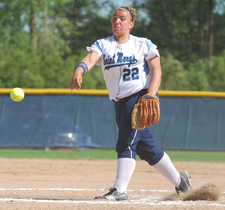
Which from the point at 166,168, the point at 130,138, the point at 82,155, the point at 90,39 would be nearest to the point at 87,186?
the point at 166,168

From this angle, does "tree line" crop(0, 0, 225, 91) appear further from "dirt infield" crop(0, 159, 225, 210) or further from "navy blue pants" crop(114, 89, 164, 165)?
"navy blue pants" crop(114, 89, 164, 165)

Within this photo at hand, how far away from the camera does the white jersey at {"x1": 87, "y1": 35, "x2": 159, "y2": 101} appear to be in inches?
175

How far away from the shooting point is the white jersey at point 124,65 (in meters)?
4.44

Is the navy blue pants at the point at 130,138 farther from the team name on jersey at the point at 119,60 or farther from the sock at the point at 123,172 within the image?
the team name on jersey at the point at 119,60

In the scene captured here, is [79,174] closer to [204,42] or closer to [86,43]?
[204,42]

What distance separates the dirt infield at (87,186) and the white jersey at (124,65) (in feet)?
3.16

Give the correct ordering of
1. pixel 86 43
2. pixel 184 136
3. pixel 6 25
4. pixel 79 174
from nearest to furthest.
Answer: pixel 79 174, pixel 184 136, pixel 6 25, pixel 86 43

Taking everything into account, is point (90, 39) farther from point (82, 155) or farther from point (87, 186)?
point (87, 186)

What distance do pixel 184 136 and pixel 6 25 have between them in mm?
14965

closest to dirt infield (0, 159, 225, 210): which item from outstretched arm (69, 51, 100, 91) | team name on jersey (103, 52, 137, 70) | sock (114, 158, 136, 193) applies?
sock (114, 158, 136, 193)

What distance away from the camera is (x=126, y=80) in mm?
4445


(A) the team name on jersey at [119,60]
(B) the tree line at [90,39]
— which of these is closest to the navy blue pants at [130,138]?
(A) the team name on jersey at [119,60]

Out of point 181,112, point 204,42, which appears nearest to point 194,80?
point 181,112

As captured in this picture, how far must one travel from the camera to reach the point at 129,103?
4.48 m
